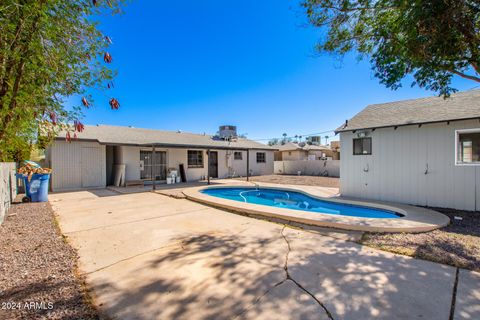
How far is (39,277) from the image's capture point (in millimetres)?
2771

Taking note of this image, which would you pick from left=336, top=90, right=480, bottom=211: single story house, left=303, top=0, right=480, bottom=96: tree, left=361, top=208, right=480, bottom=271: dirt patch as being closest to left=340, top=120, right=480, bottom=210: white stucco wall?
left=336, top=90, right=480, bottom=211: single story house

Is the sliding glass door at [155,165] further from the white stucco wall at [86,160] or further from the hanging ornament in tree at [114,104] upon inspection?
the hanging ornament in tree at [114,104]

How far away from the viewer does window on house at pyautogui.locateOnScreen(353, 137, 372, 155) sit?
320 inches

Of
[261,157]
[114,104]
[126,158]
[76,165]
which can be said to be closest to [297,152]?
[261,157]

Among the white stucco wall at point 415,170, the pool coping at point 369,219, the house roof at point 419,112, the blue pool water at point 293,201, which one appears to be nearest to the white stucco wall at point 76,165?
the blue pool water at point 293,201

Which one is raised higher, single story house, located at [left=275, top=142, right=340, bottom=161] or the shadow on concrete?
single story house, located at [left=275, top=142, right=340, bottom=161]

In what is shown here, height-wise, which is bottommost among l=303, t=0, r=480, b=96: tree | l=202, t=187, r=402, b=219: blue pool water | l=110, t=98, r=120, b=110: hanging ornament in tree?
l=202, t=187, r=402, b=219: blue pool water

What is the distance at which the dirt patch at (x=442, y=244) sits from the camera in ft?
11.0

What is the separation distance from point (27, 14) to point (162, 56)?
8689mm

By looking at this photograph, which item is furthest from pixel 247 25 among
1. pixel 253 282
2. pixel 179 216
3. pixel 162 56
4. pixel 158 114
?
pixel 158 114

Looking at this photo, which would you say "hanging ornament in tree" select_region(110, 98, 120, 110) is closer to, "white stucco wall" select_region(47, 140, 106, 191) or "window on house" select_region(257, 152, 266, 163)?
"white stucco wall" select_region(47, 140, 106, 191)

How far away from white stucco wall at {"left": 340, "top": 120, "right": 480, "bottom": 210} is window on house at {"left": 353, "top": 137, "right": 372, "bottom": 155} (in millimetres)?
124

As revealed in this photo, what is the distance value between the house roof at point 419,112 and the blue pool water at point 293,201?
2945 millimetres

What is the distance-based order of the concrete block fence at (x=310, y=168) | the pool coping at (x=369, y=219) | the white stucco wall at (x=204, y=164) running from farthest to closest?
the concrete block fence at (x=310, y=168), the white stucco wall at (x=204, y=164), the pool coping at (x=369, y=219)
